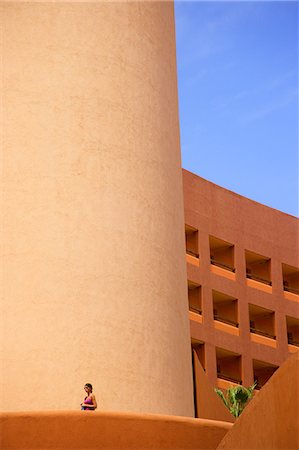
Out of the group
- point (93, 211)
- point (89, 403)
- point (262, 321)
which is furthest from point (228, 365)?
point (89, 403)

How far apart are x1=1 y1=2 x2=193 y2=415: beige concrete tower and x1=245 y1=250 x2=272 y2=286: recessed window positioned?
29.9 metres

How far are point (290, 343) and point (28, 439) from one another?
3890cm

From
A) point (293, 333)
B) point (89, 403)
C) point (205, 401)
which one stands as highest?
point (293, 333)

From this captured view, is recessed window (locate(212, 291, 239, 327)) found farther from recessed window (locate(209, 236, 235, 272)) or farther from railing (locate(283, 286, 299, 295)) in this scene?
railing (locate(283, 286, 299, 295))

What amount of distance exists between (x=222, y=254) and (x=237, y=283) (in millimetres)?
2263

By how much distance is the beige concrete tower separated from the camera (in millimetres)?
14672

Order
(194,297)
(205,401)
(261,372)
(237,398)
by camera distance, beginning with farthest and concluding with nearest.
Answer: (261,372) → (194,297) → (237,398) → (205,401)

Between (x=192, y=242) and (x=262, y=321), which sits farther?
(x=262, y=321)

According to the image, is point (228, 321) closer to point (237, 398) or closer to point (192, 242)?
point (192, 242)

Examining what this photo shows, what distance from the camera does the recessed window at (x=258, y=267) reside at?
47156mm

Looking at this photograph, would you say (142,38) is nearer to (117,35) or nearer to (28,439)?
(117,35)

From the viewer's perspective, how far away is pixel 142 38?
17.6 metres

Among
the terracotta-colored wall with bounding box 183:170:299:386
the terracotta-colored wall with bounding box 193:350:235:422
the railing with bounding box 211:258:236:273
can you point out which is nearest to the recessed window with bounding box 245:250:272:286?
the terracotta-colored wall with bounding box 183:170:299:386

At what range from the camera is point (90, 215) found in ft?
51.1
